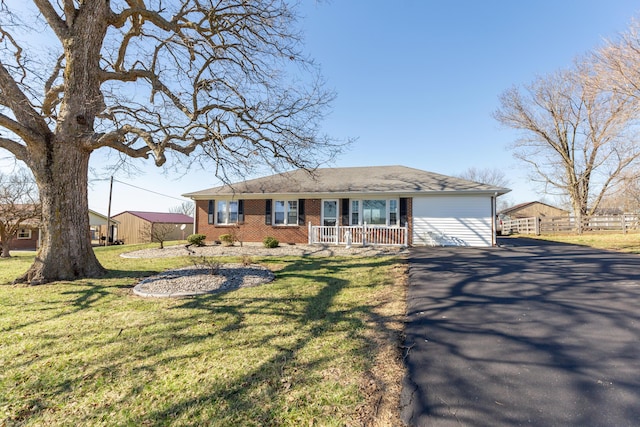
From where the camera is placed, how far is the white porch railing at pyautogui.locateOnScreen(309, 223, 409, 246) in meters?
13.3

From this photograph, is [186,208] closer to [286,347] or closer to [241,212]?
[241,212]

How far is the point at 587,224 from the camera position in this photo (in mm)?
21578

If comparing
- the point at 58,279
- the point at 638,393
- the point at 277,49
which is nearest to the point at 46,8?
the point at 277,49

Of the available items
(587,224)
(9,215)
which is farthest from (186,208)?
(587,224)

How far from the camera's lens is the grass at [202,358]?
2.41 metres

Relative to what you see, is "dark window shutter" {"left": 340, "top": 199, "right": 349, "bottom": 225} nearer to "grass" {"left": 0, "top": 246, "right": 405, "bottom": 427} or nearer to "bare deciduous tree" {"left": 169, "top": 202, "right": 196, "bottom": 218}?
"grass" {"left": 0, "top": 246, "right": 405, "bottom": 427}

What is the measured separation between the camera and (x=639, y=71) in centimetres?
1027

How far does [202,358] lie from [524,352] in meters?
3.66

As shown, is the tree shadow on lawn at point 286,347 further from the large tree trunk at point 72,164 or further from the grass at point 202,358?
the large tree trunk at point 72,164

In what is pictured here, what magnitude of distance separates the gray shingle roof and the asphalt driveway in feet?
23.9

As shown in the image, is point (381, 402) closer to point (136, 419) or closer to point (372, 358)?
Answer: point (372, 358)

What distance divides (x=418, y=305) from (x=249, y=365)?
313cm

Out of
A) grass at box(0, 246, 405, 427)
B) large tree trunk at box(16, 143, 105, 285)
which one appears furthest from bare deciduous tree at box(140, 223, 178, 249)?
grass at box(0, 246, 405, 427)

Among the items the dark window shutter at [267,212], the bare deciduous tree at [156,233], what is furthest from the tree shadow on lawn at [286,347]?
the bare deciduous tree at [156,233]
